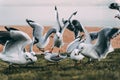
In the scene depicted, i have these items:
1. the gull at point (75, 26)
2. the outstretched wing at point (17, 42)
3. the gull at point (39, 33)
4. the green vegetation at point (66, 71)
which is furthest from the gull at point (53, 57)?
the gull at point (39, 33)

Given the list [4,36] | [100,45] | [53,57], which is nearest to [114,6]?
[100,45]

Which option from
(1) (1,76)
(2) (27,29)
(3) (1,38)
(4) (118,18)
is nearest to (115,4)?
(4) (118,18)

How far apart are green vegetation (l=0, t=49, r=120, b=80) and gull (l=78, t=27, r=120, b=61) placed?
1.20 ft

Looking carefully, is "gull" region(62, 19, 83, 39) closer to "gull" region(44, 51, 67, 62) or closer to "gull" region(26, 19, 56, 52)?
"gull" region(26, 19, 56, 52)

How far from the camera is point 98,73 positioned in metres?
17.3

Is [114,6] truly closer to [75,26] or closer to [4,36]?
[75,26]

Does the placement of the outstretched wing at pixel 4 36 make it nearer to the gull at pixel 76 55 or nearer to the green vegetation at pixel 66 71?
the green vegetation at pixel 66 71

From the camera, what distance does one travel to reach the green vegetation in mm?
16797

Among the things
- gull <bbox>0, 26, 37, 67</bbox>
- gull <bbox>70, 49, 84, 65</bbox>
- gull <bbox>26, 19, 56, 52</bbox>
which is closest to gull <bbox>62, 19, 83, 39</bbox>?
gull <bbox>26, 19, 56, 52</bbox>

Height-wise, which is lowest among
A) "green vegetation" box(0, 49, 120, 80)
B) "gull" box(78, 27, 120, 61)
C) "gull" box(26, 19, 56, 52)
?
"green vegetation" box(0, 49, 120, 80)

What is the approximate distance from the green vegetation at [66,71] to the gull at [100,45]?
36 cm

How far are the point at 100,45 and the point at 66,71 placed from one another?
114 inches

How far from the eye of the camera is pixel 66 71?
18.0 metres

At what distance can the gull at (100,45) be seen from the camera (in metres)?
19.7
